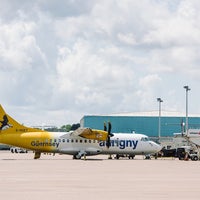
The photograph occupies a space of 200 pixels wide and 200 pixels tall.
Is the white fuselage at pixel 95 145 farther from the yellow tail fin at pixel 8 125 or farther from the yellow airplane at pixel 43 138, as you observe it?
the yellow tail fin at pixel 8 125

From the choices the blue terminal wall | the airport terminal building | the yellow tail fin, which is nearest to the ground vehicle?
the yellow tail fin

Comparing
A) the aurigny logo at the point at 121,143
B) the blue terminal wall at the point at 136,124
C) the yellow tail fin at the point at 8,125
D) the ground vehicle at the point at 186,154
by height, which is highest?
the blue terminal wall at the point at 136,124

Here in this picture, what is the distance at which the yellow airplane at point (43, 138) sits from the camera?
7025 cm

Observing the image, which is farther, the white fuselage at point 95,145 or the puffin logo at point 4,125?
the white fuselage at point 95,145

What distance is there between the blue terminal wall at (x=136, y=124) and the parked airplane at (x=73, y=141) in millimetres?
99084

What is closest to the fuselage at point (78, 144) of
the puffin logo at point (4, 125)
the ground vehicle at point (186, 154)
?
the puffin logo at point (4, 125)

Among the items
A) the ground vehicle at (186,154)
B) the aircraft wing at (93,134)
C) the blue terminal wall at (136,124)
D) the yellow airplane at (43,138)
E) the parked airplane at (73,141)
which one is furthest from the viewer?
the blue terminal wall at (136,124)

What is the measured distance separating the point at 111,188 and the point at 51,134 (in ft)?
151

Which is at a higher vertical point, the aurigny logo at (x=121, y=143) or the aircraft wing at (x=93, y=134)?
the aircraft wing at (x=93, y=134)

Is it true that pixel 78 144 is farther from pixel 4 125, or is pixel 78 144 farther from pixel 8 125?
pixel 4 125

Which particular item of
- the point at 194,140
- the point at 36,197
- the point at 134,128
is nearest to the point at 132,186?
the point at 36,197

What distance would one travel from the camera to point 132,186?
2748 cm

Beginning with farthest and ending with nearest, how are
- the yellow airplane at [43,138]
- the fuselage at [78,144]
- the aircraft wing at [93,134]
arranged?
1. the aircraft wing at [93,134]
2. the fuselage at [78,144]
3. the yellow airplane at [43,138]

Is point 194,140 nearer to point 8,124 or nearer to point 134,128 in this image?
point 8,124
